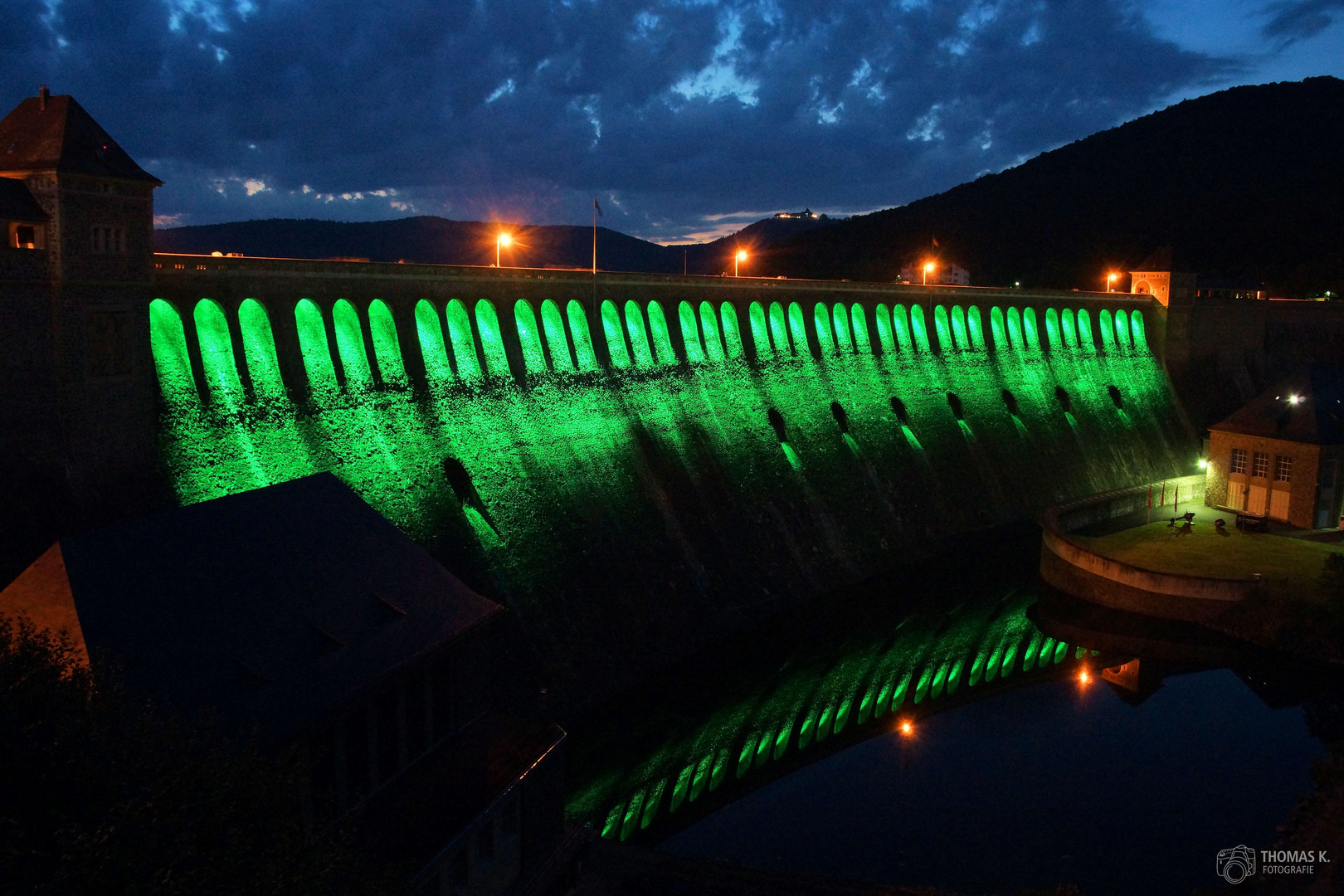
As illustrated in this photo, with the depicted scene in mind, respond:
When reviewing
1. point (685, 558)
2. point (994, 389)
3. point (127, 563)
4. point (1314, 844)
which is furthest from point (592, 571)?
point (994, 389)

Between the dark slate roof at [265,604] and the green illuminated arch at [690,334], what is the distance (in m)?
17.2

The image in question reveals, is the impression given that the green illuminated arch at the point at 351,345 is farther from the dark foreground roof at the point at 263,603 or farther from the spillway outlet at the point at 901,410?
the spillway outlet at the point at 901,410

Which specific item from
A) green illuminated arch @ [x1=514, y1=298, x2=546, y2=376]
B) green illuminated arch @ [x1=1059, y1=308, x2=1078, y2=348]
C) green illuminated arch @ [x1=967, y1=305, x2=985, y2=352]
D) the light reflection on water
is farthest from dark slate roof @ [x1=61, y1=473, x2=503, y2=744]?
green illuminated arch @ [x1=1059, y1=308, x2=1078, y2=348]

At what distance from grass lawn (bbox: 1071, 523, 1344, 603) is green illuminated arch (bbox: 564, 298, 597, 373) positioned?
57.9 feet

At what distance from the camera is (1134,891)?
15352 millimetres

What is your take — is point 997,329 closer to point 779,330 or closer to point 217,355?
point 779,330

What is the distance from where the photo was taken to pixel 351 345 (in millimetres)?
22594

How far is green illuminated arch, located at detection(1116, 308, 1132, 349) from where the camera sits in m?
48.8

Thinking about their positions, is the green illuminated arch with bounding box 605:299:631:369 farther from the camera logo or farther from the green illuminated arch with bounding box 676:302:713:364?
the camera logo

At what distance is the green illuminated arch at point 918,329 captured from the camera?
3912 cm

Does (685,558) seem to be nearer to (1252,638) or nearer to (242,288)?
(242,288)

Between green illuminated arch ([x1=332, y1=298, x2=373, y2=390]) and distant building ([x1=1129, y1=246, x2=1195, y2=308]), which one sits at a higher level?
distant building ([x1=1129, y1=246, x2=1195, y2=308])

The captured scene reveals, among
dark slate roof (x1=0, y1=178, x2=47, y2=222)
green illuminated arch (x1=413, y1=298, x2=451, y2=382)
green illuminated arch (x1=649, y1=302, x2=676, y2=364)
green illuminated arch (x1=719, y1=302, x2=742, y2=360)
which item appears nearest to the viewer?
dark slate roof (x1=0, y1=178, x2=47, y2=222)

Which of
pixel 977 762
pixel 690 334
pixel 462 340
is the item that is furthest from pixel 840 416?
pixel 977 762
